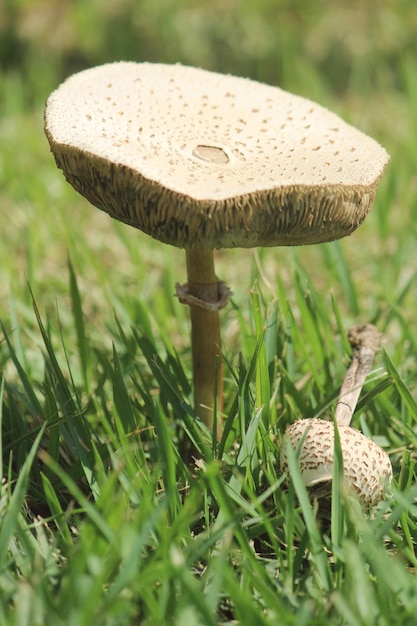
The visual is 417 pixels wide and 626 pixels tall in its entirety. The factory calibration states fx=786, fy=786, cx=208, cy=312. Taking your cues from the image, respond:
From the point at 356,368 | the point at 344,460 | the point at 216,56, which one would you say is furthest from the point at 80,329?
the point at 216,56

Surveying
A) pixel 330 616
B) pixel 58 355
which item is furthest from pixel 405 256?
pixel 330 616

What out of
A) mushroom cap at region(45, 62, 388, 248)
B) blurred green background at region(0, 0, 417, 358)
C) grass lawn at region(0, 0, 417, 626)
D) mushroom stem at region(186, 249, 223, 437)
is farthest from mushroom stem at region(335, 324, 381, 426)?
blurred green background at region(0, 0, 417, 358)

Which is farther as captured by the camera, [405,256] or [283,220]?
[405,256]

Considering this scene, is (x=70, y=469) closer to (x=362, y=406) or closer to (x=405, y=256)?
(x=362, y=406)

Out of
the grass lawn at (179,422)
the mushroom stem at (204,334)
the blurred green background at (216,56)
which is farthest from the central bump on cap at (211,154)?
the blurred green background at (216,56)

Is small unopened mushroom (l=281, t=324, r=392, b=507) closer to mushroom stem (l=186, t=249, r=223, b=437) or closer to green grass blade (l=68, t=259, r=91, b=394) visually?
mushroom stem (l=186, t=249, r=223, b=437)

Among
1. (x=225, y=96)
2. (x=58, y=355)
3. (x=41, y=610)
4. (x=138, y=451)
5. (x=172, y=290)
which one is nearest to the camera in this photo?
(x=41, y=610)

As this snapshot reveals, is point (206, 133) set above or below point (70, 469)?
above
